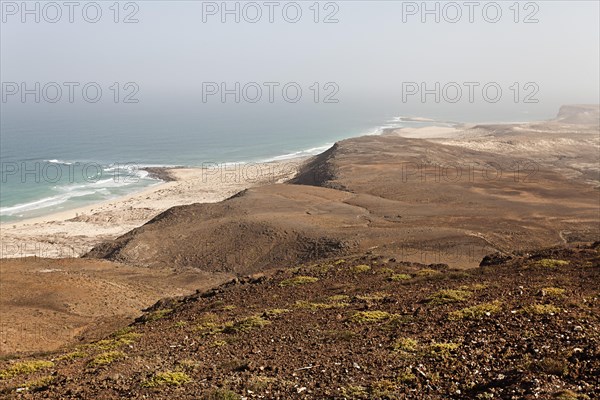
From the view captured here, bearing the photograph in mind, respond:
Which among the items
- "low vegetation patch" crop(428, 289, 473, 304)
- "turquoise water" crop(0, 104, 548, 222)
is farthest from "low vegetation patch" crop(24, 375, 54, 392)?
"turquoise water" crop(0, 104, 548, 222)

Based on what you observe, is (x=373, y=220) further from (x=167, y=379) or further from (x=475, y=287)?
(x=167, y=379)

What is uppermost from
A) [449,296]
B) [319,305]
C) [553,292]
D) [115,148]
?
[115,148]

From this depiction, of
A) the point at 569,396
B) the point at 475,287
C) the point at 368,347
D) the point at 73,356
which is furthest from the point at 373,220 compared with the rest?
the point at 569,396

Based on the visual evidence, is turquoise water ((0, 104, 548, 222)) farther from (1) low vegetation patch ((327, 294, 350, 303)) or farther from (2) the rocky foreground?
(1) low vegetation patch ((327, 294, 350, 303))

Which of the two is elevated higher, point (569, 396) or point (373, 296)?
point (569, 396)

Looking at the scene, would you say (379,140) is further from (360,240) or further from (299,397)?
(299,397)

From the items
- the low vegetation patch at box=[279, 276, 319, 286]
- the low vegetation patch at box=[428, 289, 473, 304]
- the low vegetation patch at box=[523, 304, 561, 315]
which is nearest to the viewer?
the low vegetation patch at box=[523, 304, 561, 315]
